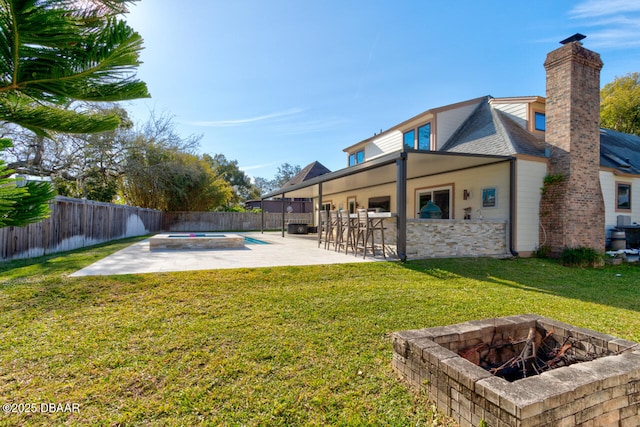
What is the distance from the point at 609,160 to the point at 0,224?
49.2 ft

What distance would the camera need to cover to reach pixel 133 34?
94 centimetres

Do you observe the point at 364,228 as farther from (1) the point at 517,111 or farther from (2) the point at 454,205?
(1) the point at 517,111

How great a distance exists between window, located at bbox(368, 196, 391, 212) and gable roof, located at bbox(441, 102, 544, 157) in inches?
144

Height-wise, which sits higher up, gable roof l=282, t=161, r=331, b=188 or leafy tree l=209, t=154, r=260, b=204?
leafy tree l=209, t=154, r=260, b=204

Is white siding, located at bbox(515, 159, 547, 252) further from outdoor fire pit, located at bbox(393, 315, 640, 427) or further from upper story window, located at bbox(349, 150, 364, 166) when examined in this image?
upper story window, located at bbox(349, 150, 364, 166)

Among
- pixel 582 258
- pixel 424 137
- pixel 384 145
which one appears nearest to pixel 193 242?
pixel 384 145

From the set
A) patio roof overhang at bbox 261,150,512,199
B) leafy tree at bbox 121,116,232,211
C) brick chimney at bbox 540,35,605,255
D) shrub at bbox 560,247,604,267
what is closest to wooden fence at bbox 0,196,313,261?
leafy tree at bbox 121,116,232,211

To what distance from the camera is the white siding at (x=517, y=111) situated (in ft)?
34.8

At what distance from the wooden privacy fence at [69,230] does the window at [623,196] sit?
1522cm

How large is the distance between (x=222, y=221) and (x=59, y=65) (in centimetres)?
2318

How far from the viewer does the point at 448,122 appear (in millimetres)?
12242

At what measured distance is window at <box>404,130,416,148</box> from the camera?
13.0m

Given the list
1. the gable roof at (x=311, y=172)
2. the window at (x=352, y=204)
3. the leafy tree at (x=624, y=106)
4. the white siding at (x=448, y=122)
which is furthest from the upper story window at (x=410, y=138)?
the leafy tree at (x=624, y=106)

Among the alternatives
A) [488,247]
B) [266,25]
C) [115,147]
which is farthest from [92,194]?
[488,247]
